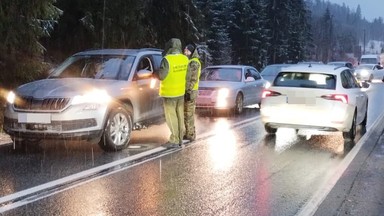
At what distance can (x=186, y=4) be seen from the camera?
24.4 meters

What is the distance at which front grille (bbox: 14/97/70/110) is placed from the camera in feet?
26.4

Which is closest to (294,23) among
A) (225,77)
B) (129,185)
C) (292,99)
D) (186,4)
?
(186,4)

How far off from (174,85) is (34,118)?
2438 millimetres

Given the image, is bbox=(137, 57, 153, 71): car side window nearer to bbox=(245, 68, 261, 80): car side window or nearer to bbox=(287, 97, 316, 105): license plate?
bbox=(287, 97, 316, 105): license plate

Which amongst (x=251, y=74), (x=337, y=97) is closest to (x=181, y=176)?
(x=337, y=97)

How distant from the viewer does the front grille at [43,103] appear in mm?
8039

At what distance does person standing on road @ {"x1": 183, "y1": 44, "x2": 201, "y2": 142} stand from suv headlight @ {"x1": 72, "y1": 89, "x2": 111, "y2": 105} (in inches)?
64.3

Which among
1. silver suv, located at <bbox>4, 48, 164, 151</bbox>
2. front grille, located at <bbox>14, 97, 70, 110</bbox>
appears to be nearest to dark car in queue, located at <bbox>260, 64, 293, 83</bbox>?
silver suv, located at <bbox>4, 48, 164, 151</bbox>

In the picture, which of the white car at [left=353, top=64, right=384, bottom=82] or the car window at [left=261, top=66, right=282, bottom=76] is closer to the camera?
the car window at [left=261, top=66, right=282, bottom=76]

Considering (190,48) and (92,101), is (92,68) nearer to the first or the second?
(92,101)

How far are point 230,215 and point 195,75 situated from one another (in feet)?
15.0

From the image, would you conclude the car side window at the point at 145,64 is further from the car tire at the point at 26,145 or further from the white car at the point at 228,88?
the white car at the point at 228,88

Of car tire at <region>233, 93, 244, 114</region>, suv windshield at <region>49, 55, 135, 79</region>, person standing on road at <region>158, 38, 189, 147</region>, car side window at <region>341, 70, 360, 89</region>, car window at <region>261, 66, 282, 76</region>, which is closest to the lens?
person standing on road at <region>158, 38, 189, 147</region>

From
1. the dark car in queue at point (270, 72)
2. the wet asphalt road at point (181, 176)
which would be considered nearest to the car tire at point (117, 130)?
the wet asphalt road at point (181, 176)
